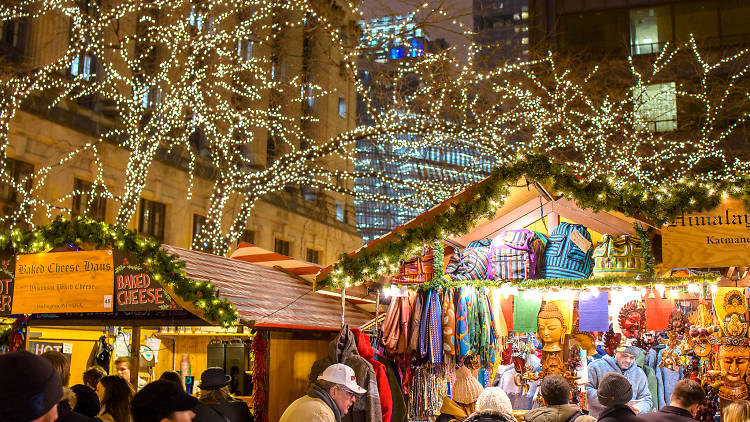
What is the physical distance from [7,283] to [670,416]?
7732 millimetres

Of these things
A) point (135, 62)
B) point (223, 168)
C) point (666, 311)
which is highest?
point (135, 62)

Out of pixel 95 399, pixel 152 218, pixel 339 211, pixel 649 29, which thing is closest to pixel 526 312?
pixel 95 399

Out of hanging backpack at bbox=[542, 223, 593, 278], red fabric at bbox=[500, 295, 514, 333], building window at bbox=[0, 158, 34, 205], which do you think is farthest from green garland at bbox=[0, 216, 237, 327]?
building window at bbox=[0, 158, 34, 205]

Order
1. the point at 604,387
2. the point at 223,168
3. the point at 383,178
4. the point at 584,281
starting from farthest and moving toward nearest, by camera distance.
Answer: the point at 223,168 → the point at 383,178 → the point at 584,281 → the point at 604,387

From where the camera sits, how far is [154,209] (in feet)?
71.7

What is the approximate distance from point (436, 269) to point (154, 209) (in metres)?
15.1

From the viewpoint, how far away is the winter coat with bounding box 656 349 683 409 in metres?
8.48

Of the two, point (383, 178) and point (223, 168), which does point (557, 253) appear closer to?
point (383, 178)

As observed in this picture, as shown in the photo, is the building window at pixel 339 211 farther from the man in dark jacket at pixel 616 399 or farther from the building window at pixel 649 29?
the man in dark jacket at pixel 616 399

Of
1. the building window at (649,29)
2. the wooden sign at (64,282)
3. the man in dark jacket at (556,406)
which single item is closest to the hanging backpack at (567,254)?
the man in dark jacket at (556,406)

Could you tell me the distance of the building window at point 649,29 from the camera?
86.5 ft

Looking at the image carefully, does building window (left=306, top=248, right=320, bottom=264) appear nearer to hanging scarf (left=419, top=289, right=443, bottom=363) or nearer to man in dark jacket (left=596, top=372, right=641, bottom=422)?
hanging scarf (left=419, top=289, right=443, bottom=363)

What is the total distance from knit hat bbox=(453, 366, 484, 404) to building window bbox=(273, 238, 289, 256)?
69.8 ft

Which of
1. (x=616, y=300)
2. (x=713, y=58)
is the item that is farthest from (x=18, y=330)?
(x=713, y=58)
